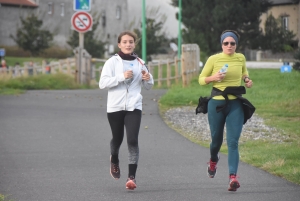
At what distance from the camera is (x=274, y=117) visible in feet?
53.8

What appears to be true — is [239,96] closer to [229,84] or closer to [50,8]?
[229,84]

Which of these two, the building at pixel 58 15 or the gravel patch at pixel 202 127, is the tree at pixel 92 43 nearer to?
the building at pixel 58 15

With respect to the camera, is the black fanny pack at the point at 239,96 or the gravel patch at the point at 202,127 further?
the gravel patch at the point at 202,127

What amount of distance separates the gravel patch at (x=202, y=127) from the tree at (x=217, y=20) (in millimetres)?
23877

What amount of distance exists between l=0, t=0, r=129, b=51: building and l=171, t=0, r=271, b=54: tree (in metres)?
24.8

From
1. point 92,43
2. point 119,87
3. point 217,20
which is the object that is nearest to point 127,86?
point 119,87

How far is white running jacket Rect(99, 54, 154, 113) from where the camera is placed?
805 cm

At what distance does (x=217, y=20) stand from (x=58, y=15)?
45.4m

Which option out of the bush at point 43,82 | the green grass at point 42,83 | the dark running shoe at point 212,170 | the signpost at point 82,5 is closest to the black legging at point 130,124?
the dark running shoe at point 212,170

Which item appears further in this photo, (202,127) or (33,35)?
(33,35)

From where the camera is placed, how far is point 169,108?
18.3 metres

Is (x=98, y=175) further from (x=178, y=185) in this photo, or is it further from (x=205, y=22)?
(x=205, y=22)

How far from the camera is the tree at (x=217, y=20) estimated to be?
1647 inches

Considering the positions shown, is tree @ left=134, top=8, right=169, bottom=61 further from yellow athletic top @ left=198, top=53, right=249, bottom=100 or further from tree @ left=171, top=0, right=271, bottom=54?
yellow athletic top @ left=198, top=53, right=249, bottom=100
